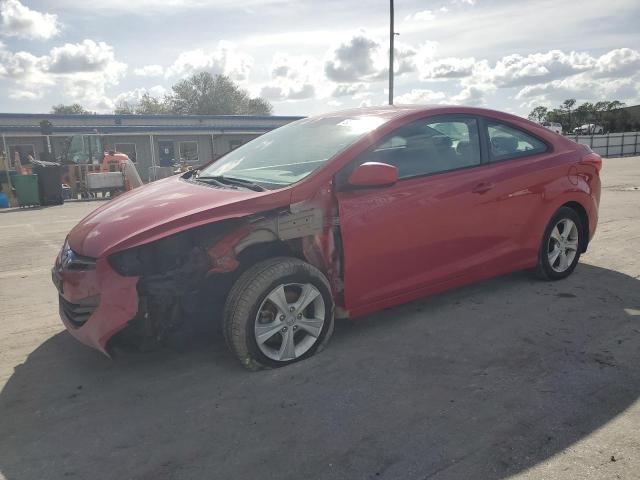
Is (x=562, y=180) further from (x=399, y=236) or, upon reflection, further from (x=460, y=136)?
(x=399, y=236)

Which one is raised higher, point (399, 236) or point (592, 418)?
point (399, 236)

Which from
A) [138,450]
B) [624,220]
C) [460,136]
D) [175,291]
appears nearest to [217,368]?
[175,291]

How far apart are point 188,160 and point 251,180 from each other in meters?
29.9

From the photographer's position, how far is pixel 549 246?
4.54 m

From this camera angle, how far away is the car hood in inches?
116

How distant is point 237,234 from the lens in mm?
3076

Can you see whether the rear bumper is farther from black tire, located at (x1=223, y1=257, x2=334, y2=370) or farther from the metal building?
the metal building

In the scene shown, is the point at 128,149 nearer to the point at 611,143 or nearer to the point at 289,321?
the point at 289,321

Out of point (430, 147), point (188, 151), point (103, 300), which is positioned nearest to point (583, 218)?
point (430, 147)

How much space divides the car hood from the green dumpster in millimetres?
14870

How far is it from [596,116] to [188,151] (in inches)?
1990

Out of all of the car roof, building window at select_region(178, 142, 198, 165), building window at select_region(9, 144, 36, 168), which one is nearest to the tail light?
the car roof

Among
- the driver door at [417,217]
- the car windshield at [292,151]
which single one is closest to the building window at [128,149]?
the car windshield at [292,151]

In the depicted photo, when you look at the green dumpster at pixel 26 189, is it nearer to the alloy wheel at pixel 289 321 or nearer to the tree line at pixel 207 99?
the alloy wheel at pixel 289 321
